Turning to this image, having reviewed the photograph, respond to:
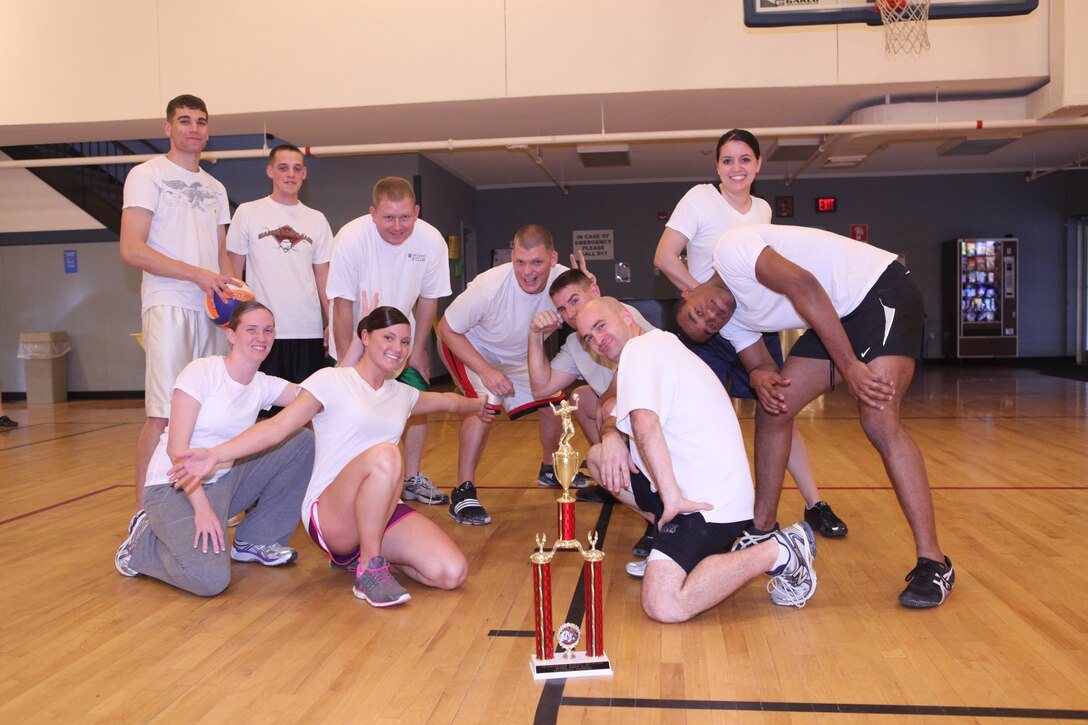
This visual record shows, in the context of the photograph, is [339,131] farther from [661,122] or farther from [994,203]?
[994,203]

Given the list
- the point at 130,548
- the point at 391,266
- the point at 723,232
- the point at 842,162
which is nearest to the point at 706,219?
the point at 723,232

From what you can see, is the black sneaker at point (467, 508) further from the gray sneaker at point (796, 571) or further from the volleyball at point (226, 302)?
the gray sneaker at point (796, 571)

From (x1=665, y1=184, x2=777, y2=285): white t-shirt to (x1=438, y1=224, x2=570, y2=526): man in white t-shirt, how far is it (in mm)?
562

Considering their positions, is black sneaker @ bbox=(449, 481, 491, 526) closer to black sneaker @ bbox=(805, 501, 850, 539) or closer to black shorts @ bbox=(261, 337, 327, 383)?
black shorts @ bbox=(261, 337, 327, 383)

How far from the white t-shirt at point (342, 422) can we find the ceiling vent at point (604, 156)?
6.53 metres

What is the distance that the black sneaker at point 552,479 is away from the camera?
4.86 metres

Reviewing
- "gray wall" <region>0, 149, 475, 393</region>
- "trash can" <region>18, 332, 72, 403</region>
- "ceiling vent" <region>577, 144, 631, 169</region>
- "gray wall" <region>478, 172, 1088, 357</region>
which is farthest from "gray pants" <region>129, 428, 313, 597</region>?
"gray wall" <region>478, 172, 1088, 357</region>

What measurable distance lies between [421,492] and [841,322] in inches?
94.7

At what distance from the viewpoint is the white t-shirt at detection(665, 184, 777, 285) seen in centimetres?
371

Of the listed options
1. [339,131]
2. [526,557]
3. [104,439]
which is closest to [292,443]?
[526,557]

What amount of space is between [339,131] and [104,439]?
363cm

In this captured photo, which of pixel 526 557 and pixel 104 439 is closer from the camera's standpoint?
pixel 526 557

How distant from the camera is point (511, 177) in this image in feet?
44.9

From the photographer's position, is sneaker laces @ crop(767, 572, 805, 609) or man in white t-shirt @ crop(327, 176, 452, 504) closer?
sneaker laces @ crop(767, 572, 805, 609)
